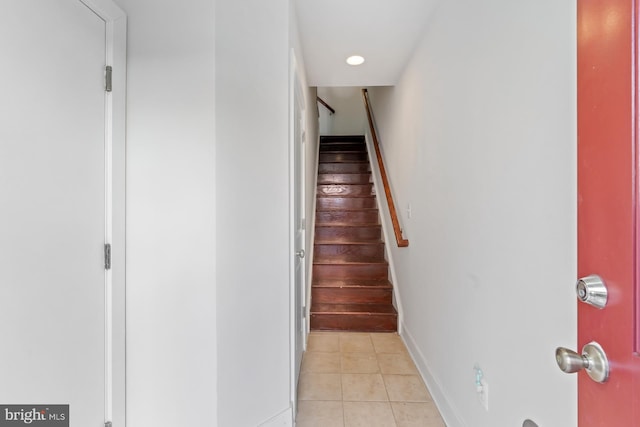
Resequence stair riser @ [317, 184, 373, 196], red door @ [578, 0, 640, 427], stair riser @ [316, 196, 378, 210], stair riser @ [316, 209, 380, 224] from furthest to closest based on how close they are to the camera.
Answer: stair riser @ [317, 184, 373, 196] → stair riser @ [316, 196, 378, 210] → stair riser @ [316, 209, 380, 224] → red door @ [578, 0, 640, 427]

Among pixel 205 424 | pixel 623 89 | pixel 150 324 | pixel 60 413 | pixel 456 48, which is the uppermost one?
pixel 456 48

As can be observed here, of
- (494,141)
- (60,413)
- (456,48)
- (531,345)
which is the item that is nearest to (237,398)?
(60,413)

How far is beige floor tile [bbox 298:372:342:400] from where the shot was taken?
1.85 m

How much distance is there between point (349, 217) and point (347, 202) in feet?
0.90

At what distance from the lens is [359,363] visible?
2221 millimetres

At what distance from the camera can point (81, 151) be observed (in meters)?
1.07

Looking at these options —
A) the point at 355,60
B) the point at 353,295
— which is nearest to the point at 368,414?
the point at 353,295

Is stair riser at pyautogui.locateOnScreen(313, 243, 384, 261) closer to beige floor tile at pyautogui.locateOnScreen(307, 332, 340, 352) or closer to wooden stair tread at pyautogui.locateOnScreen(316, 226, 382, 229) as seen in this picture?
wooden stair tread at pyautogui.locateOnScreen(316, 226, 382, 229)

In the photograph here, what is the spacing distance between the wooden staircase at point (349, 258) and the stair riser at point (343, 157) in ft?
0.38

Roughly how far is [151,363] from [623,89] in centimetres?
164

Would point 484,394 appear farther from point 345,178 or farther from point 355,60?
point 345,178

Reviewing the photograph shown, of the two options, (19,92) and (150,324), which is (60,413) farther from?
(19,92)

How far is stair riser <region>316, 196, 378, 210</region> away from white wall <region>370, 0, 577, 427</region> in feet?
6.26

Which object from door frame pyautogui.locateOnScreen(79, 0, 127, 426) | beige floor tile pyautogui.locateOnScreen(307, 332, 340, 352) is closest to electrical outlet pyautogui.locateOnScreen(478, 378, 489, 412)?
beige floor tile pyautogui.locateOnScreen(307, 332, 340, 352)
